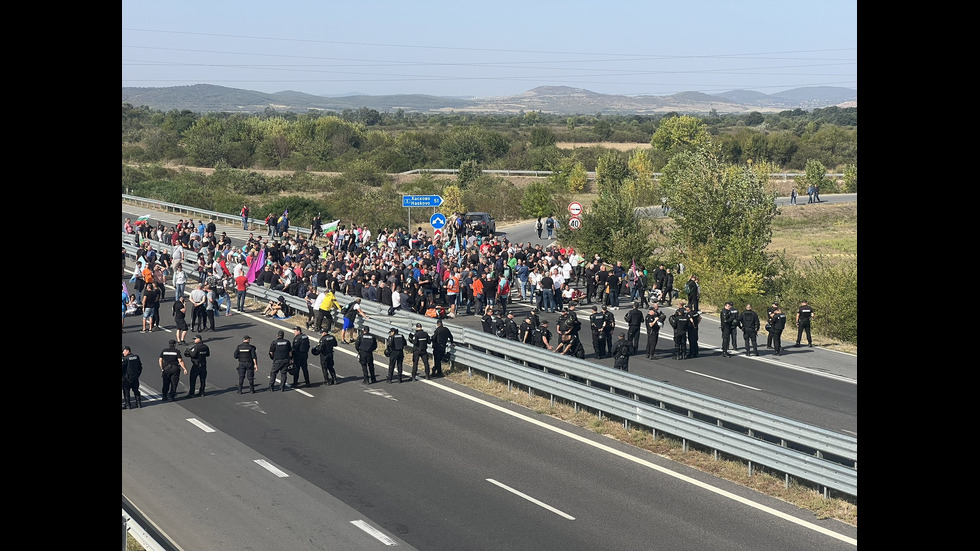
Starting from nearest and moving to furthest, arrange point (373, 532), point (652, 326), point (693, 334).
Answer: point (373, 532), point (652, 326), point (693, 334)

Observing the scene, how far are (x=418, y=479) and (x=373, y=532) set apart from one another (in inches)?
86.5

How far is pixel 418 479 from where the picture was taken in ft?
47.6

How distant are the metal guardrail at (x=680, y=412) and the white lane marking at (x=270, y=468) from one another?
5786 millimetres

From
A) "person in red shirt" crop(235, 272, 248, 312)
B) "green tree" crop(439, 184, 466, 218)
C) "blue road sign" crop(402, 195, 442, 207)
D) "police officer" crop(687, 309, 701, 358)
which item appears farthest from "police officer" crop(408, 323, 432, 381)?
"green tree" crop(439, 184, 466, 218)

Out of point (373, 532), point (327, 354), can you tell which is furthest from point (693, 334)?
point (373, 532)

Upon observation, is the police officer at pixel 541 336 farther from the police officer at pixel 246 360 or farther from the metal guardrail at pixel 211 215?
the metal guardrail at pixel 211 215

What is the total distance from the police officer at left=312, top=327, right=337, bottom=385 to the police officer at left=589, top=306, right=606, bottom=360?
6.10m

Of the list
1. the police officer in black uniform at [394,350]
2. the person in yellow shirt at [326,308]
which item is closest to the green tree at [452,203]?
the person in yellow shirt at [326,308]

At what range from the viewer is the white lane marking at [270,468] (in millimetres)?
14695

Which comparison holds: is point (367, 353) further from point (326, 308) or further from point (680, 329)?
point (680, 329)
